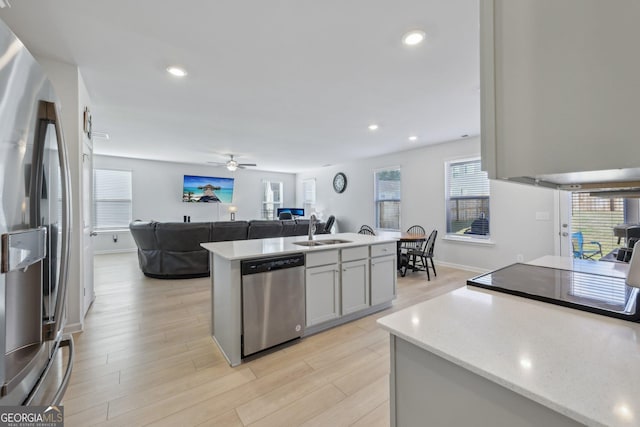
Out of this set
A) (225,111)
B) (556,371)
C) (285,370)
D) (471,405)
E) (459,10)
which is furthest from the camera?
(225,111)

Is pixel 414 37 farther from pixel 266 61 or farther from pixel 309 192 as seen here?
pixel 309 192

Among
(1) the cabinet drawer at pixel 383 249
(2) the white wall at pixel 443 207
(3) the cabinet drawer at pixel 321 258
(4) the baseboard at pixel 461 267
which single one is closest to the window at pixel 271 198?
(2) the white wall at pixel 443 207

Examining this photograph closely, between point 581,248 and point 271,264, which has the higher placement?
point 271,264

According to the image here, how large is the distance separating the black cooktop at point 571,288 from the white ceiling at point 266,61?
5.71 feet

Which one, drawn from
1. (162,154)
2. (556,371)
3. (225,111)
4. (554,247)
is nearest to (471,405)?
(556,371)

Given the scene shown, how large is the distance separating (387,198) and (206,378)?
18.6ft

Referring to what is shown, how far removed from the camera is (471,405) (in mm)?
763

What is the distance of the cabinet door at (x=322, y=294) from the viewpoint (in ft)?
8.34

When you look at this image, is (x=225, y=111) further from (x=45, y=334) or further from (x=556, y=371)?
(x=556, y=371)

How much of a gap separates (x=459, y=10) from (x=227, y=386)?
3053 mm

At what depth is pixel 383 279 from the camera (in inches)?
125

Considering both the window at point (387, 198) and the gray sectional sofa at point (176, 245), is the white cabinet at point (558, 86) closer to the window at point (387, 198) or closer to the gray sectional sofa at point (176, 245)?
the gray sectional sofa at point (176, 245)

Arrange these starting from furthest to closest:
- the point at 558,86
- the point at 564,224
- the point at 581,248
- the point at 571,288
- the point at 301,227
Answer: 1. the point at 301,227
2. the point at 564,224
3. the point at 581,248
4. the point at 571,288
5. the point at 558,86

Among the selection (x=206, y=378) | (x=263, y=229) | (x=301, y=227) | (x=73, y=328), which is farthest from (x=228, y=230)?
(x=206, y=378)
